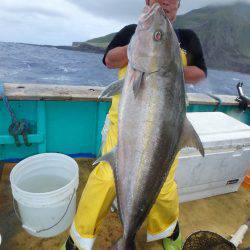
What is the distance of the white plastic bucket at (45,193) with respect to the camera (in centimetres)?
312

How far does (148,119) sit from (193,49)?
139 cm

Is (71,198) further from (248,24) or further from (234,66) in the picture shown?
(248,24)

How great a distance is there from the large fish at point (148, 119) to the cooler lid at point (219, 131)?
176 cm

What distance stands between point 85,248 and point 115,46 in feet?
6.98

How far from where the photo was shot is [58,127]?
490cm

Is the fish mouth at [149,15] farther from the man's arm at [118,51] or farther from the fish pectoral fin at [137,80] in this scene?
the man's arm at [118,51]

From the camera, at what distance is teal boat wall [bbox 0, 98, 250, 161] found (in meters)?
4.53

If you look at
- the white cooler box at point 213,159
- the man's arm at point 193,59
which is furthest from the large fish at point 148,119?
the white cooler box at point 213,159

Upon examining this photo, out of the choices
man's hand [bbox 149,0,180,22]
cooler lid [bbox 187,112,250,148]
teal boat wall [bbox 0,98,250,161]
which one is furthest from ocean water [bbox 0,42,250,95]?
Result: man's hand [bbox 149,0,180,22]

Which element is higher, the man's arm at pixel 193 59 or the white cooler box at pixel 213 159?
the man's arm at pixel 193 59

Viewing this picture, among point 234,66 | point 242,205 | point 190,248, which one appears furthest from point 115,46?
point 234,66

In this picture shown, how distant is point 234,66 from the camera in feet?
319

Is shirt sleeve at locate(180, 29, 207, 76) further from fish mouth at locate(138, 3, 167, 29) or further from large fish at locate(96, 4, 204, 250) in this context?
fish mouth at locate(138, 3, 167, 29)

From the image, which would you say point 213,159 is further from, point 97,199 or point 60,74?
point 60,74
